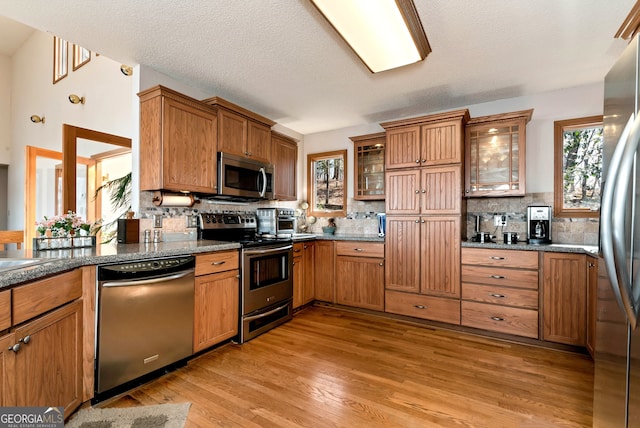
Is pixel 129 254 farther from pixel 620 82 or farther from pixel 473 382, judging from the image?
pixel 620 82

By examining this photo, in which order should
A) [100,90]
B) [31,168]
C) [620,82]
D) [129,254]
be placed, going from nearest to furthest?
1. [620,82]
2. [129,254]
3. [100,90]
4. [31,168]

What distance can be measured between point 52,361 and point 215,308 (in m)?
1.11

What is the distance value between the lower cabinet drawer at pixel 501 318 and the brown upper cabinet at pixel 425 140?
4.94ft

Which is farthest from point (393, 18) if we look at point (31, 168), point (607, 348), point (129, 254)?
point (31, 168)

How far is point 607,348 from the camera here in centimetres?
125

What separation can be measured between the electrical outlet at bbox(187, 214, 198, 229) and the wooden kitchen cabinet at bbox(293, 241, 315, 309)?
1106 mm

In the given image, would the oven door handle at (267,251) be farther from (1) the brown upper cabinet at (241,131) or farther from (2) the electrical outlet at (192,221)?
(1) the brown upper cabinet at (241,131)

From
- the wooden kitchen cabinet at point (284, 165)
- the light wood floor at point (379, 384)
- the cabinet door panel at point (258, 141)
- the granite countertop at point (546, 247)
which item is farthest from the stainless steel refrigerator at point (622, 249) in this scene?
the wooden kitchen cabinet at point (284, 165)

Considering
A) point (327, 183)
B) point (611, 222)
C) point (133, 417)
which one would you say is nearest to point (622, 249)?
point (611, 222)

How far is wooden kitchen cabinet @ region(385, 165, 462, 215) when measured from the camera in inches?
124

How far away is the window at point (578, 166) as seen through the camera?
120 inches

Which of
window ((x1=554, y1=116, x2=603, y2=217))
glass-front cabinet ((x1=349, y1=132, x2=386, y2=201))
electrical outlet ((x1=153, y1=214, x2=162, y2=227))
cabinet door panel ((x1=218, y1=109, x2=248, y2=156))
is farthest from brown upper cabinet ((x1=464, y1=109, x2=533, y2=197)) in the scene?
electrical outlet ((x1=153, y1=214, x2=162, y2=227))

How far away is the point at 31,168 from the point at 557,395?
696cm

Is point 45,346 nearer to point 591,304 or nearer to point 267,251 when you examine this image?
point 267,251
